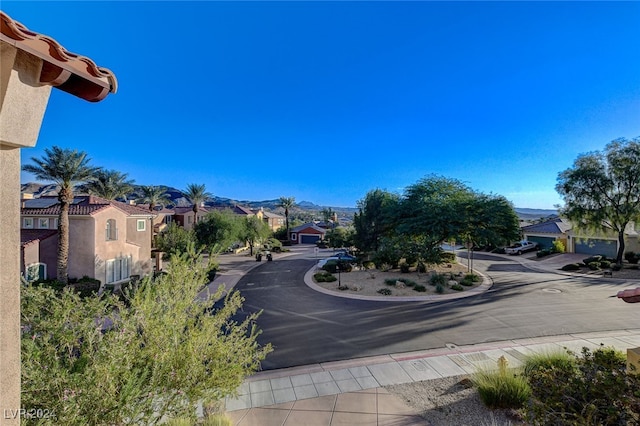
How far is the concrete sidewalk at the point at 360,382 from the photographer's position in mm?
5832

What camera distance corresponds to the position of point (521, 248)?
3541cm

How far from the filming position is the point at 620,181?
23.1m

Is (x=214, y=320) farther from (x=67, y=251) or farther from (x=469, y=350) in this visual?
(x=67, y=251)

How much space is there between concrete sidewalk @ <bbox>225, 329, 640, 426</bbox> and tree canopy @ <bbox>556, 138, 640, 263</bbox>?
19.0 m

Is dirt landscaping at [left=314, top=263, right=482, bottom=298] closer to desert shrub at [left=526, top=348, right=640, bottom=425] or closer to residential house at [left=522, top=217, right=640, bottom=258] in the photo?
desert shrub at [left=526, top=348, right=640, bottom=425]

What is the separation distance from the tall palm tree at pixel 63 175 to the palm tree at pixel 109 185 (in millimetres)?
10603

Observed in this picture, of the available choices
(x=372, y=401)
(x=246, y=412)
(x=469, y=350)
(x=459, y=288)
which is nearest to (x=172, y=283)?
(x=246, y=412)

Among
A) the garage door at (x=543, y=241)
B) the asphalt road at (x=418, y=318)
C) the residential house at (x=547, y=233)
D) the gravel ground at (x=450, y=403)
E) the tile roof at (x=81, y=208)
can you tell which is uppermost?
the tile roof at (x=81, y=208)

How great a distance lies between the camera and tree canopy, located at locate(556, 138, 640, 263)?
22.6m

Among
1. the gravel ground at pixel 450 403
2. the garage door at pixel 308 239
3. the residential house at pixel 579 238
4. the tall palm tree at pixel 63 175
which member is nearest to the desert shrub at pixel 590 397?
the gravel ground at pixel 450 403

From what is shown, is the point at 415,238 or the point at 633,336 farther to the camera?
the point at 415,238

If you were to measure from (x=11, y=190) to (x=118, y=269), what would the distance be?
18962 millimetres

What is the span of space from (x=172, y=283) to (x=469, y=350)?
29.4ft

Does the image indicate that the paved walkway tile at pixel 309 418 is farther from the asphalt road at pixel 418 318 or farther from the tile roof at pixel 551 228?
the tile roof at pixel 551 228
